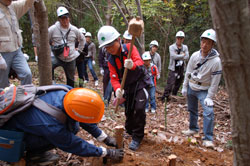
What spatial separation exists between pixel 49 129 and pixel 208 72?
10.4 ft

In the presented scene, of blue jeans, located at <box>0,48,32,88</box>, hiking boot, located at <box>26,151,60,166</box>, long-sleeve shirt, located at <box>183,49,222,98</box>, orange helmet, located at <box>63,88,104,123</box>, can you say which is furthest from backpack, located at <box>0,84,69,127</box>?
long-sleeve shirt, located at <box>183,49,222,98</box>

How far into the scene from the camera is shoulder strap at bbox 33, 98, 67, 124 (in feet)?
7.55

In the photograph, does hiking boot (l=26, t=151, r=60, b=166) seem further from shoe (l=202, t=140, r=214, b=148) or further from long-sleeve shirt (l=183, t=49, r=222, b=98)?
long-sleeve shirt (l=183, t=49, r=222, b=98)

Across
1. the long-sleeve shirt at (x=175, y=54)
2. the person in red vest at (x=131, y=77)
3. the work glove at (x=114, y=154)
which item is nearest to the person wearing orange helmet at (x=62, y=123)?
the work glove at (x=114, y=154)

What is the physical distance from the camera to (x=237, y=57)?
4.50 feet

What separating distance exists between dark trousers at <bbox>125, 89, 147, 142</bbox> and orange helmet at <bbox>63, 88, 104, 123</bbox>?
4.87 feet

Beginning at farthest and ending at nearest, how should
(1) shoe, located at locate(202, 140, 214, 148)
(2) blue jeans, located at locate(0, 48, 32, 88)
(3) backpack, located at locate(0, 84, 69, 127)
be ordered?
1. (1) shoe, located at locate(202, 140, 214, 148)
2. (2) blue jeans, located at locate(0, 48, 32, 88)
3. (3) backpack, located at locate(0, 84, 69, 127)

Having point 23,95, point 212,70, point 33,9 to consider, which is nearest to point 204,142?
point 212,70

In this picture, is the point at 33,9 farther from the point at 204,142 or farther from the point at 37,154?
the point at 204,142

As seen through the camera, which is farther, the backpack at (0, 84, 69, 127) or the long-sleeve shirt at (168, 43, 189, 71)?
the long-sleeve shirt at (168, 43, 189, 71)

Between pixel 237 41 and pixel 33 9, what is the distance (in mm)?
3342

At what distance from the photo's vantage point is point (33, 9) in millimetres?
3520

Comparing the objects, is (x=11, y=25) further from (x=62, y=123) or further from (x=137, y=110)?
(x=137, y=110)

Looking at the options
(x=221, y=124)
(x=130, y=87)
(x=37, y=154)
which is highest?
(x=130, y=87)
